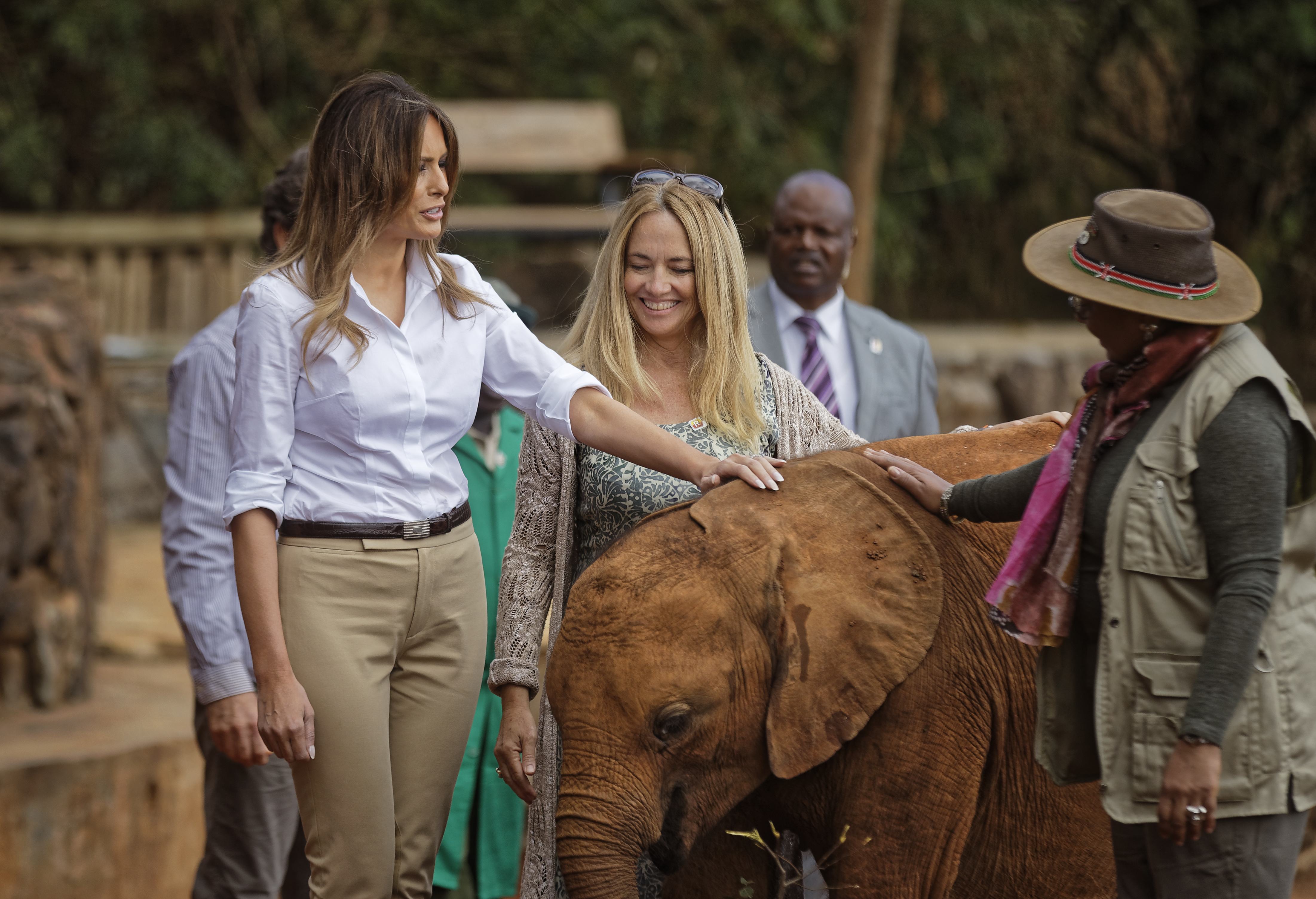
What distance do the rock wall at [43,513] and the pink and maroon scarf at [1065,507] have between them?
4.69 metres

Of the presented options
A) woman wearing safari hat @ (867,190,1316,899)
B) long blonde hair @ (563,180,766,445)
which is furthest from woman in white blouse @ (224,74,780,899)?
woman wearing safari hat @ (867,190,1316,899)

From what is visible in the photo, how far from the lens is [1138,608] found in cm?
255

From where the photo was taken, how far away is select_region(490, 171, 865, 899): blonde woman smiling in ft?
10.8

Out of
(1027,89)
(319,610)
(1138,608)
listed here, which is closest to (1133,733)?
(1138,608)

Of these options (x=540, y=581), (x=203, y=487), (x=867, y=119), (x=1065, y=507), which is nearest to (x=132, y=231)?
(x=867, y=119)

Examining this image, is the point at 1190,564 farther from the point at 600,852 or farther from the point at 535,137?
the point at 535,137

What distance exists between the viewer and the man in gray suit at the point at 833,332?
5.22 metres

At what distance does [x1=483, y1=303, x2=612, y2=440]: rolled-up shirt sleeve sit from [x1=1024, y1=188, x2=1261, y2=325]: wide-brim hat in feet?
3.44

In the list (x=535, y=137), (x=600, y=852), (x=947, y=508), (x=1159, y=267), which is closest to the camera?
(x=1159, y=267)

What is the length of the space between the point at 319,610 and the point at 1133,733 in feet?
5.06

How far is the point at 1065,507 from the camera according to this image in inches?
107

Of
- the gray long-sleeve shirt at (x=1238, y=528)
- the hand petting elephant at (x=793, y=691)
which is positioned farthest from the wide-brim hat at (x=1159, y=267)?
the hand petting elephant at (x=793, y=691)

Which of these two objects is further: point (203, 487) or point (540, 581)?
point (203, 487)

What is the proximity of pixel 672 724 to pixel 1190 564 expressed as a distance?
40.0 inches
